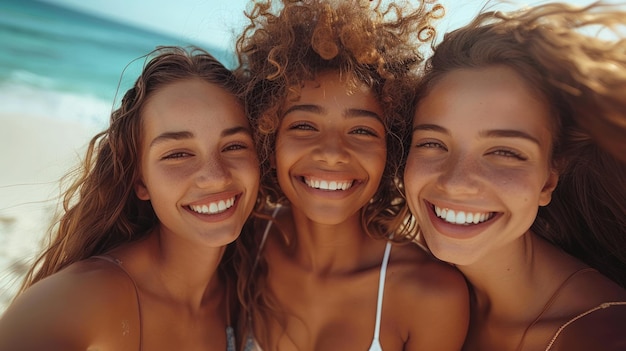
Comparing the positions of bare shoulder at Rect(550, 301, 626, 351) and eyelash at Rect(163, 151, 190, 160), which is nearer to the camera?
bare shoulder at Rect(550, 301, 626, 351)

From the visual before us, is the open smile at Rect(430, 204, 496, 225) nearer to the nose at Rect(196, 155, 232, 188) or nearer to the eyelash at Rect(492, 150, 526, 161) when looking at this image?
the eyelash at Rect(492, 150, 526, 161)

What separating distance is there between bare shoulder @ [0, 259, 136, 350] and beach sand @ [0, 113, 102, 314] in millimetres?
2081

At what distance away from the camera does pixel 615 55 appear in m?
2.28

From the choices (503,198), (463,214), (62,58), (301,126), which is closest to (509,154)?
(503,198)

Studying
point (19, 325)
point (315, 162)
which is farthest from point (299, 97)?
point (19, 325)

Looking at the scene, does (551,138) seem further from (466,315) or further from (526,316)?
(466,315)

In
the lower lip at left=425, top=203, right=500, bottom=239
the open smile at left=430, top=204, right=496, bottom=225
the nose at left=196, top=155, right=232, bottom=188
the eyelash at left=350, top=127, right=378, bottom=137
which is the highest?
the eyelash at left=350, top=127, right=378, bottom=137

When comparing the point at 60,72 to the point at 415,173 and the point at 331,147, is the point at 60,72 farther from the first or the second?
the point at 415,173

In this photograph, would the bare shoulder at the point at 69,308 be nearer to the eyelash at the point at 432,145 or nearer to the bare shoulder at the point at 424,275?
the bare shoulder at the point at 424,275

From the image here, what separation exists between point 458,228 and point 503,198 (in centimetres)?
25

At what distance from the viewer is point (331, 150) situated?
2.82m

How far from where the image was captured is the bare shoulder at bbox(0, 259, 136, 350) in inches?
86.1

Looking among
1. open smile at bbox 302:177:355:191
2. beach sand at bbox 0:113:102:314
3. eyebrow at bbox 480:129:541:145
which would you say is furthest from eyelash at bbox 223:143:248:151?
beach sand at bbox 0:113:102:314

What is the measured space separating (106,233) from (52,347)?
971 millimetres
